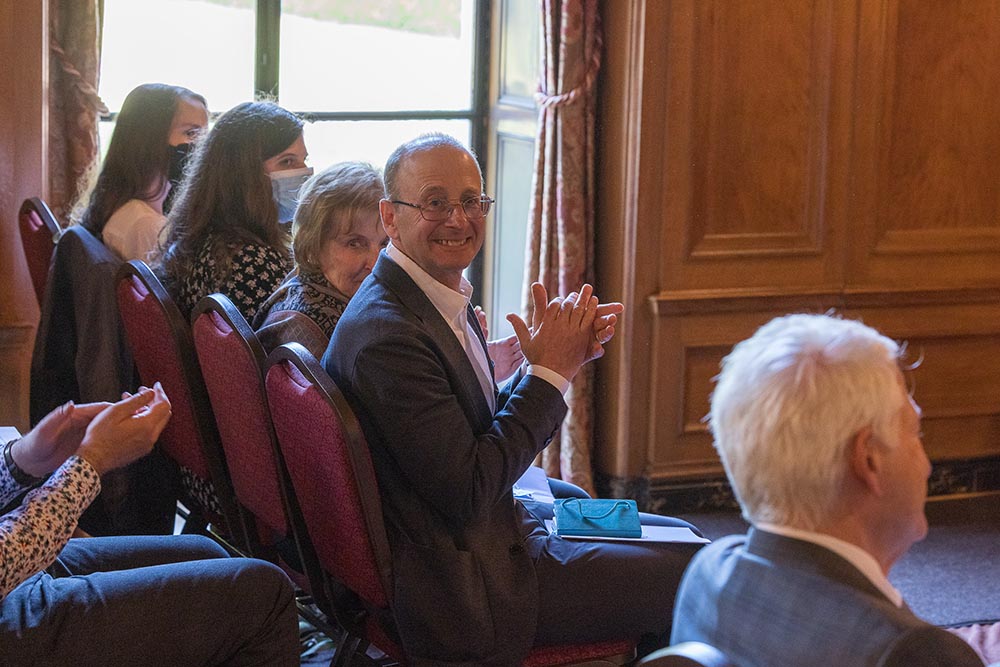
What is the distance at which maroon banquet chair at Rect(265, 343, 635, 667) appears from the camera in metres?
2.01

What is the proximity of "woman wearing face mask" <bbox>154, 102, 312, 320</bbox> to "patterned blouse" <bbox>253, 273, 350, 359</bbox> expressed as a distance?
15 cm

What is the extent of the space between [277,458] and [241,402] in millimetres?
133

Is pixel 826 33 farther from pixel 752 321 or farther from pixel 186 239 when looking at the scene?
pixel 186 239

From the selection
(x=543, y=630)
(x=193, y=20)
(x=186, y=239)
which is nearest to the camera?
(x=543, y=630)

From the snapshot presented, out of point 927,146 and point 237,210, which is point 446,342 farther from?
point 927,146

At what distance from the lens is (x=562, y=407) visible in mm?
2238

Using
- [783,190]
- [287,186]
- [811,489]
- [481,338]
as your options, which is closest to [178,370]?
[481,338]

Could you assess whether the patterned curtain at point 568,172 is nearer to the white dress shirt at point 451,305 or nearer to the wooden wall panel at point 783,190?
the wooden wall panel at point 783,190

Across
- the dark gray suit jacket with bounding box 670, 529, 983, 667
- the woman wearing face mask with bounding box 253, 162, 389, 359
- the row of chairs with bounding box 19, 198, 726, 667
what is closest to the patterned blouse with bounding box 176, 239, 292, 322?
the woman wearing face mask with bounding box 253, 162, 389, 359

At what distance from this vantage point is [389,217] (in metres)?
2.38

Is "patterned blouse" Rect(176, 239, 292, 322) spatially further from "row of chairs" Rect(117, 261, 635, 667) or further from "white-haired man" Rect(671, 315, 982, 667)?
"white-haired man" Rect(671, 315, 982, 667)

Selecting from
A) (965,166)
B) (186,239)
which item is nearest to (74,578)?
(186,239)

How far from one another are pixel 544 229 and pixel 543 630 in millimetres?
2085

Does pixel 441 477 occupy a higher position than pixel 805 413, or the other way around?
pixel 805 413
